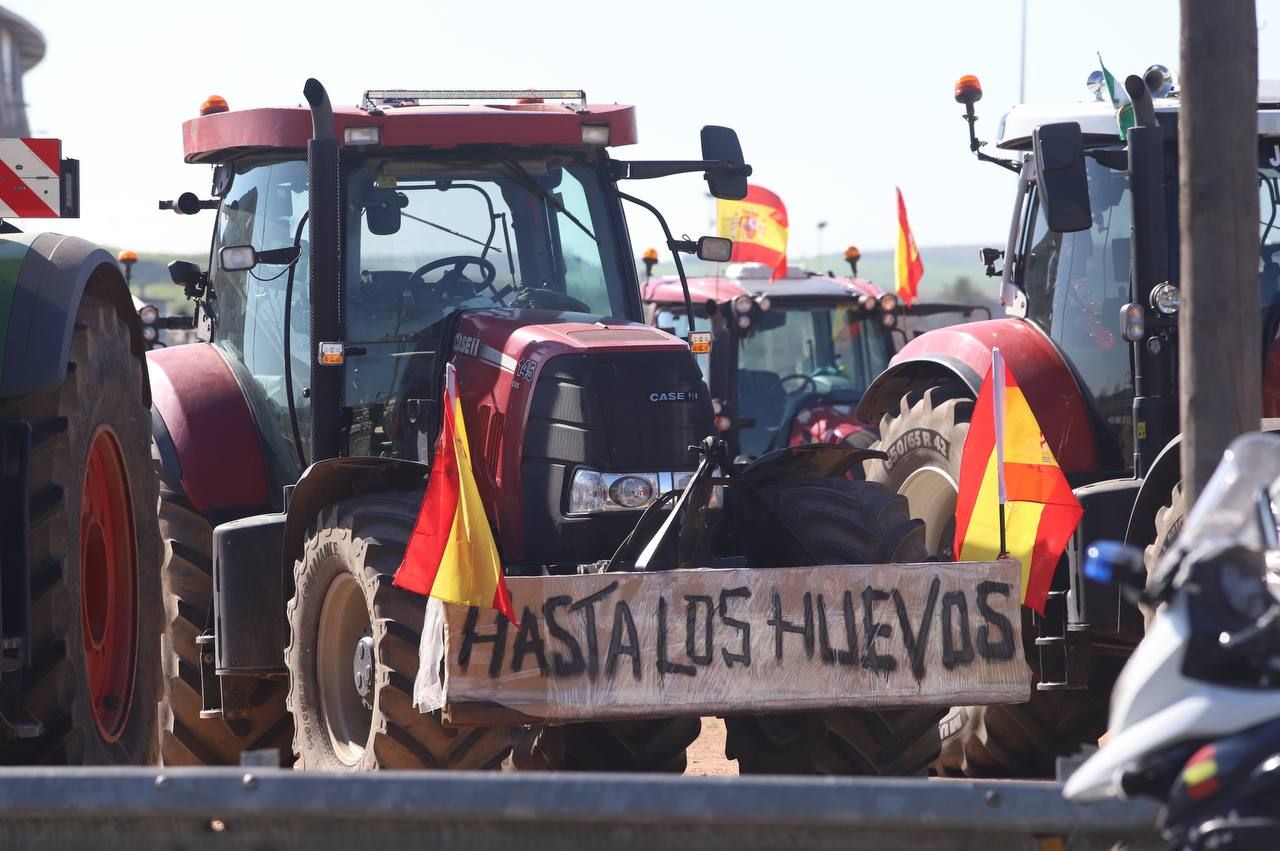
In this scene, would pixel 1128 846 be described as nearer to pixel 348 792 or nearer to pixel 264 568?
pixel 348 792

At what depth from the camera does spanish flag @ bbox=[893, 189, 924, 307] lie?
17.9 meters

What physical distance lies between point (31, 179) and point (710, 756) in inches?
166

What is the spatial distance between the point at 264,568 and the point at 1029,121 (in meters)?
3.89

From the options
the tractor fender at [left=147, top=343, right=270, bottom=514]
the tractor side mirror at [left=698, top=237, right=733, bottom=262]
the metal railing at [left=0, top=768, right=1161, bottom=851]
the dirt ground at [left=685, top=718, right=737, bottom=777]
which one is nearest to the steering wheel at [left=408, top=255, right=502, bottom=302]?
the tractor side mirror at [left=698, top=237, right=733, bottom=262]

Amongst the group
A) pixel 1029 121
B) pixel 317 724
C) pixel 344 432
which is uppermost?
pixel 1029 121

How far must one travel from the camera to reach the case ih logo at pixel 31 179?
5938 mm

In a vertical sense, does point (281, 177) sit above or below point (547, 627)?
above

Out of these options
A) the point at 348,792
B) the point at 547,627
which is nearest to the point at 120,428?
the point at 547,627

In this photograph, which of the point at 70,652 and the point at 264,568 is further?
the point at 264,568

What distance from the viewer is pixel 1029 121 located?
8.45m

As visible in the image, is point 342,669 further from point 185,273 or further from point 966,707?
point 966,707

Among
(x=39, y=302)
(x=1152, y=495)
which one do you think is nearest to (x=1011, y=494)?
(x=1152, y=495)

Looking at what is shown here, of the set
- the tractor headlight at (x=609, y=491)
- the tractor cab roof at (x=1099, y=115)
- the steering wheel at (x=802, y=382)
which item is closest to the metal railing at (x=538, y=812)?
the tractor headlight at (x=609, y=491)

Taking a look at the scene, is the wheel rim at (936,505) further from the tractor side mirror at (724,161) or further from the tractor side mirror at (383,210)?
the tractor side mirror at (383,210)
